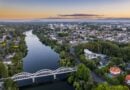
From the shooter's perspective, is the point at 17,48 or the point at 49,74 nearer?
the point at 49,74

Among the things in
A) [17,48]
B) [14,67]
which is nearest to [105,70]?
[14,67]

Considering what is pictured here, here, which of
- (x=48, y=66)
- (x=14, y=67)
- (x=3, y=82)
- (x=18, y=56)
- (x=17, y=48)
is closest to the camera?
(x=3, y=82)

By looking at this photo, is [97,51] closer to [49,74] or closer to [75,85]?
[49,74]

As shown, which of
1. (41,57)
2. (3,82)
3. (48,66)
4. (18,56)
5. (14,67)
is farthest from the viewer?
(41,57)

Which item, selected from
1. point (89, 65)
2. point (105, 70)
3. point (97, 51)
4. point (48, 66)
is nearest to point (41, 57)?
point (48, 66)

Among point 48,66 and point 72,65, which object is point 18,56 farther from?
point 72,65

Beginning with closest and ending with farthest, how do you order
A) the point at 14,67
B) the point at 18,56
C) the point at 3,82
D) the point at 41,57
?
1. the point at 3,82
2. the point at 14,67
3. the point at 18,56
4. the point at 41,57

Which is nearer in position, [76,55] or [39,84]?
[39,84]

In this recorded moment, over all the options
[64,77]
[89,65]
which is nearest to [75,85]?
[64,77]

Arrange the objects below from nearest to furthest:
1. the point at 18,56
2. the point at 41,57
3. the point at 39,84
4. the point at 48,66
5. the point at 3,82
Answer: the point at 3,82
the point at 39,84
the point at 48,66
the point at 18,56
the point at 41,57
